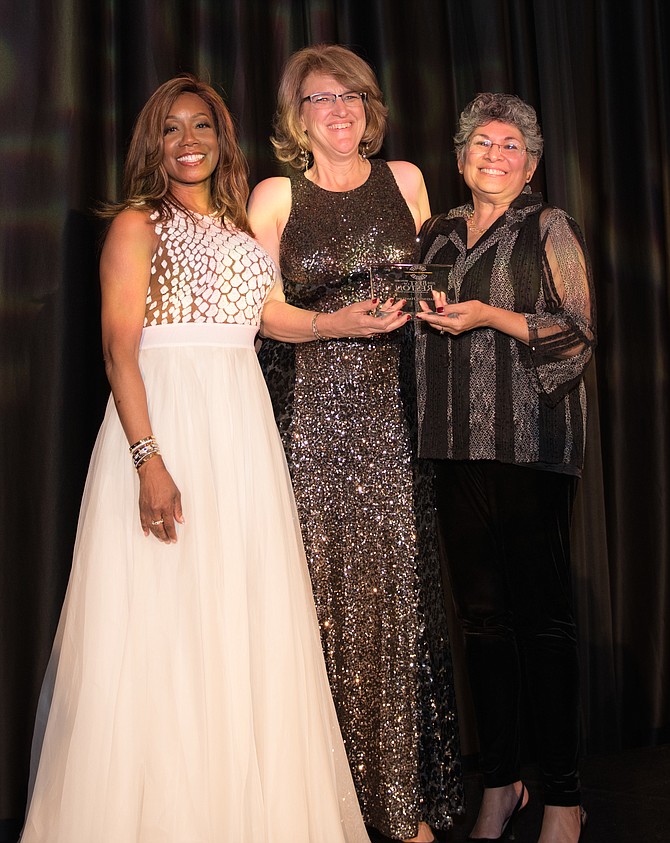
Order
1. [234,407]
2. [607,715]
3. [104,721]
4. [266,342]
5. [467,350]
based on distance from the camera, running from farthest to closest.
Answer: [607,715] → [266,342] → [467,350] → [234,407] → [104,721]

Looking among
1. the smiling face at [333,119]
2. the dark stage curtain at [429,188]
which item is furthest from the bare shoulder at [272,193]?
the dark stage curtain at [429,188]

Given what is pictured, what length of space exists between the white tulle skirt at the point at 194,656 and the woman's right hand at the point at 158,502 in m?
0.05

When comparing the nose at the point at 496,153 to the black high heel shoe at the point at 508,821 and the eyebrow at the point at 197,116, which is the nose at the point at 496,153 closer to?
the eyebrow at the point at 197,116

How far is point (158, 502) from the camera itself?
6.72ft

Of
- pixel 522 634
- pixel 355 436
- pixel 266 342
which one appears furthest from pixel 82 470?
pixel 522 634

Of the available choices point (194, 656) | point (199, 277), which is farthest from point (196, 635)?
point (199, 277)

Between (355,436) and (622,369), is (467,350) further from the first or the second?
(622,369)

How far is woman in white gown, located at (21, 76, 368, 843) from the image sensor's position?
2002 millimetres

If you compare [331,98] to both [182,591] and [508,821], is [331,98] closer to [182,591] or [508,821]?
[182,591]

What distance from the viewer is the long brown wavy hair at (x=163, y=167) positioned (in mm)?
2301

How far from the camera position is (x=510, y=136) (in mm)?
2459

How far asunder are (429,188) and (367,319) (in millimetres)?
1074

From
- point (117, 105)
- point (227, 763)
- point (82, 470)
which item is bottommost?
point (227, 763)

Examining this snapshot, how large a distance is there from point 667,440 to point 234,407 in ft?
6.10
